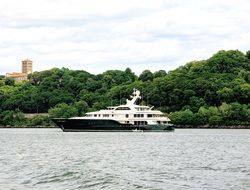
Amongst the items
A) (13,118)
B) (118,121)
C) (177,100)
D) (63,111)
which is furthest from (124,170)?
(13,118)

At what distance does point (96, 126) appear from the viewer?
114312 millimetres

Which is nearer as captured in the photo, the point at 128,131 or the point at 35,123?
the point at 128,131

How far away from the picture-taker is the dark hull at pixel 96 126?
113812 millimetres

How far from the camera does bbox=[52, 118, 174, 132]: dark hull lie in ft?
373

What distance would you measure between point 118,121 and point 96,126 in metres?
4.13

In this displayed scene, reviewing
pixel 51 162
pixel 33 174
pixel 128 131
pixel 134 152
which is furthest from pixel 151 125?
pixel 33 174

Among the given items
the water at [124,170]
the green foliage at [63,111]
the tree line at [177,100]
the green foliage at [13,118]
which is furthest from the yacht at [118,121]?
the green foliage at [13,118]

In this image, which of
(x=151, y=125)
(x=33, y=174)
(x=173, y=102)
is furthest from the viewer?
(x=173, y=102)

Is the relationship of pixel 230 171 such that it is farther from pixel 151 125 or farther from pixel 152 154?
pixel 151 125

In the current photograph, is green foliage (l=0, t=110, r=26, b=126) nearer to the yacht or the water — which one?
the yacht

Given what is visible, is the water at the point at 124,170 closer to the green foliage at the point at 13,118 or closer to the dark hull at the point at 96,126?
the dark hull at the point at 96,126

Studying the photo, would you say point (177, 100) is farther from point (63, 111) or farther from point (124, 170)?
point (124, 170)

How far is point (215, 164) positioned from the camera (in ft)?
155

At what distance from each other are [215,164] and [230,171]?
5.10 metres
